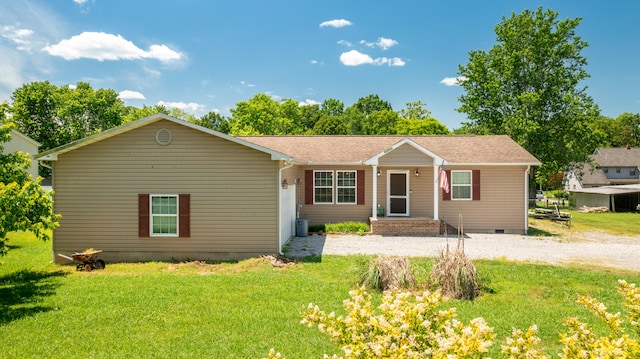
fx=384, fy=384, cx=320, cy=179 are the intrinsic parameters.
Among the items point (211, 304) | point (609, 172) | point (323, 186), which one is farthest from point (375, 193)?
point (609, 172)

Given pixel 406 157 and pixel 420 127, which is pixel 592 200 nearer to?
pixel 406 157

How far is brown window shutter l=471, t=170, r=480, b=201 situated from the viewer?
1670 cm

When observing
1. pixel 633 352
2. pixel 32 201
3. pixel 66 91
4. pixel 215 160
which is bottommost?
pixel 633 352

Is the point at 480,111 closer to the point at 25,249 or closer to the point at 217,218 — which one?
the point at 217,218

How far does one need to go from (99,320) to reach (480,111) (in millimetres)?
30299

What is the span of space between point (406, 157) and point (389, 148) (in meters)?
0.87

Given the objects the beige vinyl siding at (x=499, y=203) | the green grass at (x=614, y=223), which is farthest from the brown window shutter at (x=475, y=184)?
the green grass at (x=614, y=223)

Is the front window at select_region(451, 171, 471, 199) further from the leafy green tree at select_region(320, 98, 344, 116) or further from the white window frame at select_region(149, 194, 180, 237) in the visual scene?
the leafy green tree at select_region(320, 98, 344, 116)

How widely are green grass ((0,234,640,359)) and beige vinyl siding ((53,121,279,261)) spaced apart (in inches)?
34.2

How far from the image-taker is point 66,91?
45.5 meters

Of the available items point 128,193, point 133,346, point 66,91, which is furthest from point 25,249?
point 66,91

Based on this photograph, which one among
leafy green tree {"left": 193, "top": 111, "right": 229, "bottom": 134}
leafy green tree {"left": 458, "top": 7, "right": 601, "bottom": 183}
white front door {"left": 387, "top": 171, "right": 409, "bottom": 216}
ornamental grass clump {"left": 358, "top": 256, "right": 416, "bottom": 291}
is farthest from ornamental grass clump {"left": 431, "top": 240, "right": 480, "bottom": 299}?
leafy green tree {"left": 193, "top": 111, "right": 229, "bottom": 134}

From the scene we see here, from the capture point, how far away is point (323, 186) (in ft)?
57.0

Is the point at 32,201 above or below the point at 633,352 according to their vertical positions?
above
